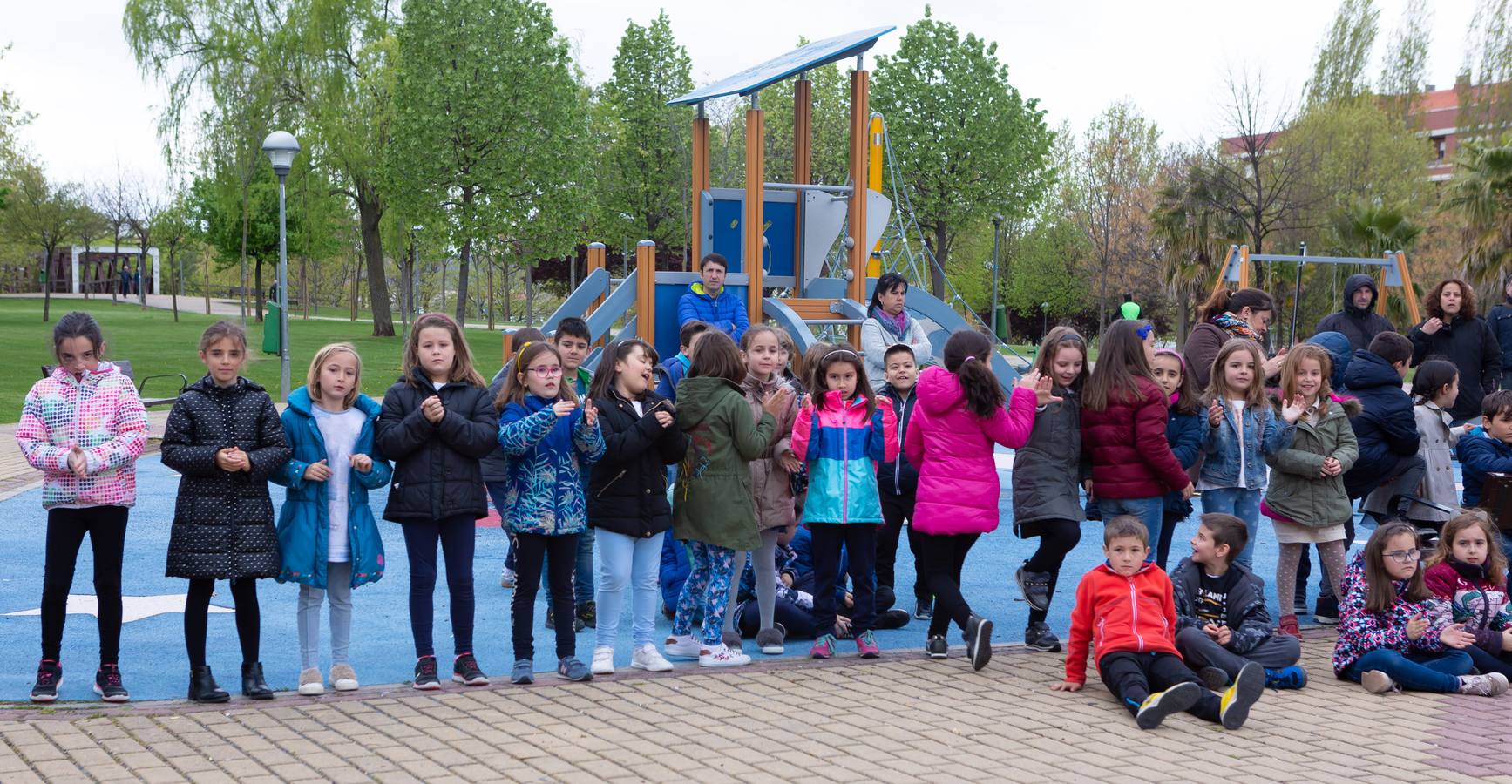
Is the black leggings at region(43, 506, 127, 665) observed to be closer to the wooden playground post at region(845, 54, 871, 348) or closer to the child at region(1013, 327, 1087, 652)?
the child at region(1013, 327, 1087, 652)

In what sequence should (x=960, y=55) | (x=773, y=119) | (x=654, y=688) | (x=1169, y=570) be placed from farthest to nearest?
(x=773, y=119) < (x=960, y=55) < (x=1169, y=570) < (x=654, y=688)

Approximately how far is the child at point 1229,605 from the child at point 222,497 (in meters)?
3.88

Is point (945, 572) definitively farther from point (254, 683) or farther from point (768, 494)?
point (254, 683)

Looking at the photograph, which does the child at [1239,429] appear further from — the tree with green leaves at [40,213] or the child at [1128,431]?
the tree with green leaves at [40,213]

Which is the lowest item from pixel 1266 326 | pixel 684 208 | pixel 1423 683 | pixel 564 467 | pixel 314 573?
pixel 1423 683

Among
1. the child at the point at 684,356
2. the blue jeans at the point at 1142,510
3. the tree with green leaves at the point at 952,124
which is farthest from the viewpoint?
the tree with green leaves at the point at 952,124

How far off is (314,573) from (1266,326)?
5.86 meters

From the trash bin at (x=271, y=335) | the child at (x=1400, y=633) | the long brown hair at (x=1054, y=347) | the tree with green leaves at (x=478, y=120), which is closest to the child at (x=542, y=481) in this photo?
the long brown hair at (x=1054, y=347)

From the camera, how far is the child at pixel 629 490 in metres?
5.95

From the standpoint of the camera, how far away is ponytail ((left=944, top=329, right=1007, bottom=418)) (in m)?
6.36

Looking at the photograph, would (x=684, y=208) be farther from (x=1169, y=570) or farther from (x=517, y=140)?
(x=1169, y=570)

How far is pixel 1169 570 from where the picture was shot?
8883 millimetres

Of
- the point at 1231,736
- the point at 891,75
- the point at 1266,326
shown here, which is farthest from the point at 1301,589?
the point at 891,75

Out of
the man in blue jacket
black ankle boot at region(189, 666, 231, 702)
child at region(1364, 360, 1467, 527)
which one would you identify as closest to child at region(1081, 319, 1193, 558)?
child at region(1364, 360, 1467, 527)
